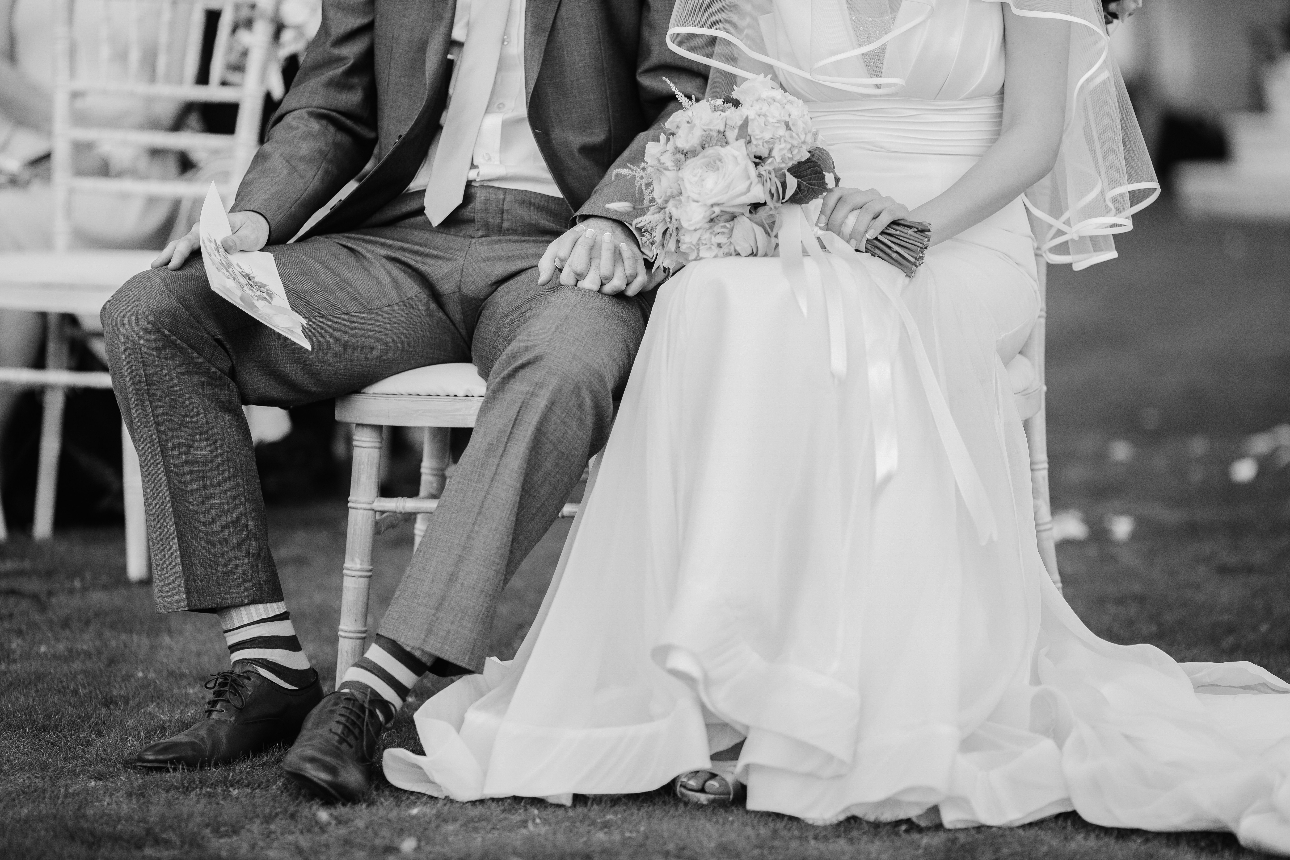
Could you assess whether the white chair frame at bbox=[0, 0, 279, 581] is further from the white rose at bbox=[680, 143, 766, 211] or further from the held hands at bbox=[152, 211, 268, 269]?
the white rose at bbox=[680, 143, 766, 211]

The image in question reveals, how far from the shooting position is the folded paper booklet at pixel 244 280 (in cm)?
236

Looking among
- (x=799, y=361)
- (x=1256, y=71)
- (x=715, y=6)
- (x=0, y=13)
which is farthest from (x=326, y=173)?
(x=1256, y=71)

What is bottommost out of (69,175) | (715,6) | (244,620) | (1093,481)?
(1093,481)

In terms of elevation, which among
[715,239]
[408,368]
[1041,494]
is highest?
[715,239]

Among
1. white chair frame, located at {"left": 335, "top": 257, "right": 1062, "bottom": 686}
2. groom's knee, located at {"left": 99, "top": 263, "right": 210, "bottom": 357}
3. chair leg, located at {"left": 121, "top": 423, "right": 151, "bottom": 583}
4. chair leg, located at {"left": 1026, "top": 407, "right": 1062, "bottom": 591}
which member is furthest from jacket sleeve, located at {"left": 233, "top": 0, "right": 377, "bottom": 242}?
chair leg, located at {"left": 1026, "top": 407, "right": 1062, "bottom": 591}

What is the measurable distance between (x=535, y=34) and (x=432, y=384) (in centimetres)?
72

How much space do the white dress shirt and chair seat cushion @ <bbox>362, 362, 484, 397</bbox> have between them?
43 cm

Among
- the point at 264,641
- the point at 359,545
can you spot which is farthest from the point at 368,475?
the point at 264,641

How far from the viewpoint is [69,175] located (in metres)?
4.18

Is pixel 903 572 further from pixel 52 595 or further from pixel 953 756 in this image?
pixel 52 595

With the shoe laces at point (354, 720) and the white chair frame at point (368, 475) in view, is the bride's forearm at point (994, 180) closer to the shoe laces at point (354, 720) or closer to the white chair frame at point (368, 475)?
the white chair frame at point (368, 475)

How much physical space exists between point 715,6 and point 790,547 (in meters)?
1.12

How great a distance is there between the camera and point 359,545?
2654 mm

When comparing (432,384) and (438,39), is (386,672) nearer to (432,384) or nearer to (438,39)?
(432,384)
